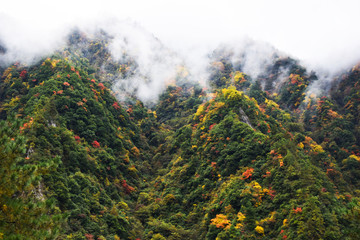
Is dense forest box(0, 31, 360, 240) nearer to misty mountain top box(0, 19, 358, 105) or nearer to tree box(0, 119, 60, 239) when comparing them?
tree box(0, 119, 60, 239)

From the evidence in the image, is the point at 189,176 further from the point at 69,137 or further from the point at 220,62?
the point at 220,62

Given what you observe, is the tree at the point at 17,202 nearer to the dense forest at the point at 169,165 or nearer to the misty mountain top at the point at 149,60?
the dense forest at the point at 169,165

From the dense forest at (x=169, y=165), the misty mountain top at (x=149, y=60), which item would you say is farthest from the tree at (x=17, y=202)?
the misty mountain top at (x=149, y=60)

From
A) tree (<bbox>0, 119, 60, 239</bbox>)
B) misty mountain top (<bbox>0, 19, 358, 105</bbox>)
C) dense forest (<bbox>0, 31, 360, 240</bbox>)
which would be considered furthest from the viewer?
misty mountain top (<bbox>0, 19, 358, 105</bbox>)

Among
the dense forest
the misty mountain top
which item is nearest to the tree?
the dense forest

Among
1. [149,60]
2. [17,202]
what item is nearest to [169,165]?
[17,202]

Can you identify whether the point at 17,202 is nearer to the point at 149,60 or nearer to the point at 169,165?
the point at 169,165

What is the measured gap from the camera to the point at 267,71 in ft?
326

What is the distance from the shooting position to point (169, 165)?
49.7 m

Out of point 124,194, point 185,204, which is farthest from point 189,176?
point 124,194

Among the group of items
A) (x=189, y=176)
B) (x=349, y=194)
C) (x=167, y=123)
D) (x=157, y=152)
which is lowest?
(x=189, y=176)

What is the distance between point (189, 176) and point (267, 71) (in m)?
69.7

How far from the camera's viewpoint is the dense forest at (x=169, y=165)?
12156 mm

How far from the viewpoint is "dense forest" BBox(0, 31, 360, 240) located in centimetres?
1216
